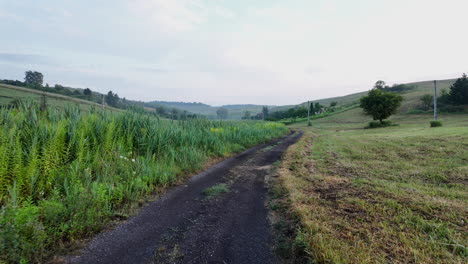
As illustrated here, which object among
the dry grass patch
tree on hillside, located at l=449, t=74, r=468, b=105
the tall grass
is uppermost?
tree on hillside, located at l=449, t=74, r=468, b=105

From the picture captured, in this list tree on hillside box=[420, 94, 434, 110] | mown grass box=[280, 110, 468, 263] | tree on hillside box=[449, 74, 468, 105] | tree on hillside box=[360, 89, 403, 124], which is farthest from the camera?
tree on hillside box=[420, 94, 434, 110]

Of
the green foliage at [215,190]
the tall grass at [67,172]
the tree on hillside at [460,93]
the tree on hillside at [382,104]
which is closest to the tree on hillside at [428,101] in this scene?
the tree on hillside at [460,93]

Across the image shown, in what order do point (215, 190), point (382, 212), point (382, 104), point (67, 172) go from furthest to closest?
1. point (382, 104)
2. point (215, 190)
3. point (67, 172)
4. point (382, 212)

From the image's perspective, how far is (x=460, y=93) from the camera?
140ft

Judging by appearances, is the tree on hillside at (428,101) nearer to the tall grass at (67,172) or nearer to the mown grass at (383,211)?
the mown grass at (383,211)

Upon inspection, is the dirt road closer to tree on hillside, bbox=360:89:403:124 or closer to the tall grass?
the tall grass

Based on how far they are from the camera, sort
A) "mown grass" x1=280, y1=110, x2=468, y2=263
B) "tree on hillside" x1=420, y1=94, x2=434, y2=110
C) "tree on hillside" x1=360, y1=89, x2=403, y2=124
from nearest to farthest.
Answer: "mown grass" x1=280, y1=110, x2=468, y2=263, "tree on hillside" x1=360, y1=89, x2=403, y2=124, "tree on hillside" x1=420, y1=94, x2=434, y2=110

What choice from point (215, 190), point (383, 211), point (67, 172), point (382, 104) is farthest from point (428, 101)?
point (67, 172)

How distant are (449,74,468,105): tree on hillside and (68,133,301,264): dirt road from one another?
61.5m

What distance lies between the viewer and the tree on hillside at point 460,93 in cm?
4225

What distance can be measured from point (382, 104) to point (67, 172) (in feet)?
138

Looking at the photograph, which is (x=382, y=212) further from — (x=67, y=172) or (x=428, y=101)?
(x=428, y=101)

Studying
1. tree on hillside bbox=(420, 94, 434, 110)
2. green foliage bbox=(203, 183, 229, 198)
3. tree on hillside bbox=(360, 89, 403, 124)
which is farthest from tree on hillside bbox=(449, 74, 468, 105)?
green foliage bbox=(203, 183, 229, 198)

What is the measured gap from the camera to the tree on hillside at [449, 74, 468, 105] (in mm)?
42250
